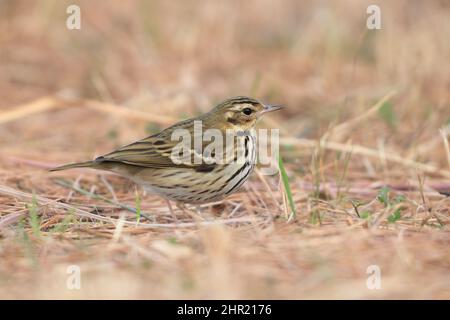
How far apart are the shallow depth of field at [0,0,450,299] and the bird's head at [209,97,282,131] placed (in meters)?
0.67

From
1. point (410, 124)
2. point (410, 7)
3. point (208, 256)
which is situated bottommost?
point (208, 256)

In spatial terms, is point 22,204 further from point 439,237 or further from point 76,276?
point 439,237

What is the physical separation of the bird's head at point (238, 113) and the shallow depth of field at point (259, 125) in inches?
26.2

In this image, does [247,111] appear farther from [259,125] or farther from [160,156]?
[259,125]

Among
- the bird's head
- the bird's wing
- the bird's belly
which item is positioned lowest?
the bird's belly

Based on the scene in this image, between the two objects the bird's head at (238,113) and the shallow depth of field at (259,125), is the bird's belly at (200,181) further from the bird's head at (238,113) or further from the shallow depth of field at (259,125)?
the bird's head at (238,113)

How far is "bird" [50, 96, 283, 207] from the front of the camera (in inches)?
237

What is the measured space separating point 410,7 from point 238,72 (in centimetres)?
386

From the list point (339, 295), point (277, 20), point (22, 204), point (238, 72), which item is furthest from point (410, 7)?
point (339, 295)

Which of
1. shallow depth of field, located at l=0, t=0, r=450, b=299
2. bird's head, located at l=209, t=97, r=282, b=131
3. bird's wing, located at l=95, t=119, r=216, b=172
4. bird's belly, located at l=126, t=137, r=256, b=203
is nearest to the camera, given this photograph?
shallow depth of field, located at l=0, t=0, r=450, b=299

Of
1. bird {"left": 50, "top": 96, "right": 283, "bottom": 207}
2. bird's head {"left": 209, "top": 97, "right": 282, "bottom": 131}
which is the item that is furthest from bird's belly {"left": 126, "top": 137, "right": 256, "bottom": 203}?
bird's head {"left": 209, "top": 97, "right": 282, "bottom": 131}

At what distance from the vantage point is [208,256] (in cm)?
469

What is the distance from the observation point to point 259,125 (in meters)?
8.73

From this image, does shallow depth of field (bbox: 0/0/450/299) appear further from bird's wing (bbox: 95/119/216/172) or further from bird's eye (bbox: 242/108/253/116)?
bird's eye (bbox: 242/108/253/116)
